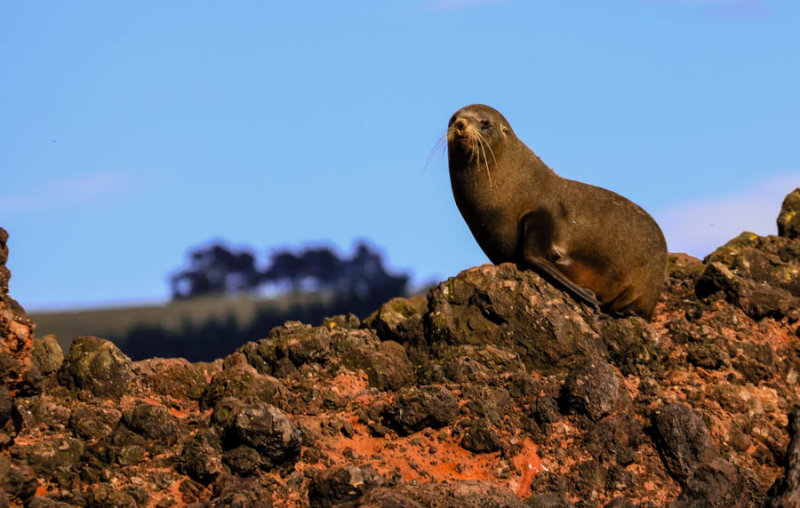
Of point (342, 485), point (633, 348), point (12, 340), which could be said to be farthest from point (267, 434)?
point (633, 348)

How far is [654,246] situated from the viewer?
12492mm

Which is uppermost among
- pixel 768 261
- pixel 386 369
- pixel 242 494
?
pixel 768 261

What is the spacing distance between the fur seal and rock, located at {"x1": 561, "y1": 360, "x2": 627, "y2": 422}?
1838 millimetres

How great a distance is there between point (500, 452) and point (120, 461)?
128 inches

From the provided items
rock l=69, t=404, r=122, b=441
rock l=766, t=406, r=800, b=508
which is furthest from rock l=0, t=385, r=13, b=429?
rock l=766, t=406, r=800, b=508

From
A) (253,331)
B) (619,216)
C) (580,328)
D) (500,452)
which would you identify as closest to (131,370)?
(500,452)

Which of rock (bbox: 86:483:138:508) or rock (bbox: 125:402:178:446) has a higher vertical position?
rock (bbox: 125:402:178:446)

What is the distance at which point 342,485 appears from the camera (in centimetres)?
818

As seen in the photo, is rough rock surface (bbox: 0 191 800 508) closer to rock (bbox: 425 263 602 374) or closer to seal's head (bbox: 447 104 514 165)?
rock (bbox: 425 263 602 374)

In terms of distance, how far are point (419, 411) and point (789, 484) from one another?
3.38 meters

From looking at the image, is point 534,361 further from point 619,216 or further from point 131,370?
point 131,370

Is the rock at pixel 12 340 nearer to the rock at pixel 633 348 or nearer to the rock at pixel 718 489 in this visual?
the rock at pixel 718 489

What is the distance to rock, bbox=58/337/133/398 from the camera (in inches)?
393

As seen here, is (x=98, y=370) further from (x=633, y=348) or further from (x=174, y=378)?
(x=633, y=348)
